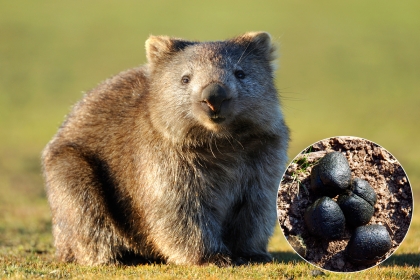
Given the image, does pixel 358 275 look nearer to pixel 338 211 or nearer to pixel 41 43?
pixel 338 211

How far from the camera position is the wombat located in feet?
31.0

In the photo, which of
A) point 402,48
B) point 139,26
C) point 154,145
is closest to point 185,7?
point 139,26

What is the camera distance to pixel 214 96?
8680 mm

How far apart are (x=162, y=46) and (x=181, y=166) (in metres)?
2.04

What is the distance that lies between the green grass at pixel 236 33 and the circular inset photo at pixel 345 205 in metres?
15.9

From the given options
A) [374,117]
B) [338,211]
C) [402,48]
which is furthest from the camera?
[402,48]

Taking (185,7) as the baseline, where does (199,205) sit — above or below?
below

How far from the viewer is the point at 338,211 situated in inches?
337

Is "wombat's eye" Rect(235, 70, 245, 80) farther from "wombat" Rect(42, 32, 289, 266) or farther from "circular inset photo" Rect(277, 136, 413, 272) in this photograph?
"circular inset photo" Rect(277, 136, 413, 272)

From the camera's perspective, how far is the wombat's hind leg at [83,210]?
34.0 ft

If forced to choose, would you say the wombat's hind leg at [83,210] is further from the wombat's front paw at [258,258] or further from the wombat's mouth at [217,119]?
the wombat's mouth at [217,119]

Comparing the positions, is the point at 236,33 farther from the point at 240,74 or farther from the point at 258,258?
the point at 240,74

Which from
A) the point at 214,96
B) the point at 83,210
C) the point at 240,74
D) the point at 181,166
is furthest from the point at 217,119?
the point at 83,210

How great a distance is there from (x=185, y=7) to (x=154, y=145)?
76.3m
